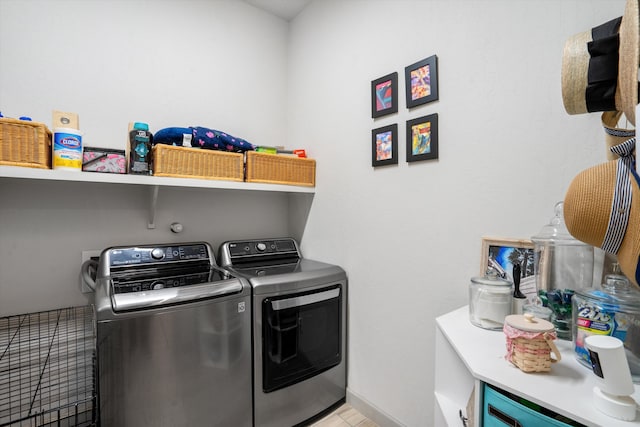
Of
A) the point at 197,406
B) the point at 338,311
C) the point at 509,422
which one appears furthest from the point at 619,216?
the point at 197,406

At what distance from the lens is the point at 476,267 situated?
4.20ft

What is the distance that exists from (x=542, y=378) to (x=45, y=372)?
1.76 meters

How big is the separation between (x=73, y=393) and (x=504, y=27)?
234 centimetres

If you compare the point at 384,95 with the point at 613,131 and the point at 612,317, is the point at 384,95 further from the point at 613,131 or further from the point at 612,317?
the point at 612,317

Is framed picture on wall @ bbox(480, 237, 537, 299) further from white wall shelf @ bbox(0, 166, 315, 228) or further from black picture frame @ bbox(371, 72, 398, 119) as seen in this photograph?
white wall shelf @ bbox(0, 166, 315, 228)

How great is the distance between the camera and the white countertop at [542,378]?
0.58 metres

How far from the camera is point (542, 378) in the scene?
2.30ft

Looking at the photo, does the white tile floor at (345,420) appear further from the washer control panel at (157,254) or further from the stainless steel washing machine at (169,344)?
the washer control panel at (157,254)

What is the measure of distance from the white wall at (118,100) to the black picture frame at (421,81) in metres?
1.23

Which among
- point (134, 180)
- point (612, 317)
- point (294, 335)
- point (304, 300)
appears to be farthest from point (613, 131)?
point (134, 180)

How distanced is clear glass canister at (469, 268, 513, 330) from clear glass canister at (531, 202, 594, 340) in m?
0.11

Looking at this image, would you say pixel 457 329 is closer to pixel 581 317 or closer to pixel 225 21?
pixel 581 317

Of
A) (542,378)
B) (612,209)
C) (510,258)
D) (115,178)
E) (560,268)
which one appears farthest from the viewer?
(115,178)

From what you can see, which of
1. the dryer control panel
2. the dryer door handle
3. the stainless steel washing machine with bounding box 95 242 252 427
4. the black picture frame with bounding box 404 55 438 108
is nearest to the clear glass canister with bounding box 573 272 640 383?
the black picture frame with bounding box 404 55 438 108
